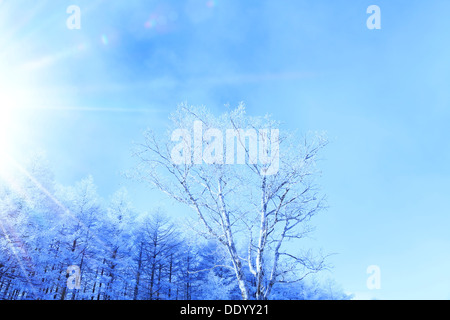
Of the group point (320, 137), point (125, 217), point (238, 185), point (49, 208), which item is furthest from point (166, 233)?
point (320, 137)

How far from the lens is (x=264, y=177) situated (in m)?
9.57

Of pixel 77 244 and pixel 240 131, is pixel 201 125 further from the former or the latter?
pixel 77 244

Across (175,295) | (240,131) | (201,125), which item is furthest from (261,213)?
(175,295)

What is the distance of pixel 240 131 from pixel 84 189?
1403cm

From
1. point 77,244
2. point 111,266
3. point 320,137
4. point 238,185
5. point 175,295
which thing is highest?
point 320,137

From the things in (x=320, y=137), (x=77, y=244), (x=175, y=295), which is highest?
(x=320, y=137)

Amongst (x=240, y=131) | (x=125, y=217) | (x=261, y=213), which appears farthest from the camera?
(x=125, y=217)

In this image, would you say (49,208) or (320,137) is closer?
(320,137)

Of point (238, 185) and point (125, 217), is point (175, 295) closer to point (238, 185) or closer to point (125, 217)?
point (125, 217)

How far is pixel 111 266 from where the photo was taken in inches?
744

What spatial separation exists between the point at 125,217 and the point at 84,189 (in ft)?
13.0

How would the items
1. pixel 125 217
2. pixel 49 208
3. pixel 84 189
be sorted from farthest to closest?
pixel 125 217, pixel 84 189, pixel 49 208

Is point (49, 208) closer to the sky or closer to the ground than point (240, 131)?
closer to the ground

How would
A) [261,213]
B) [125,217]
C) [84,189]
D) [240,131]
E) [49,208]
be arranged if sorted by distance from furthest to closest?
1. [125,217]
2. [84,189]
3. [49,208]
4. [240,131]
5. [261,213]
